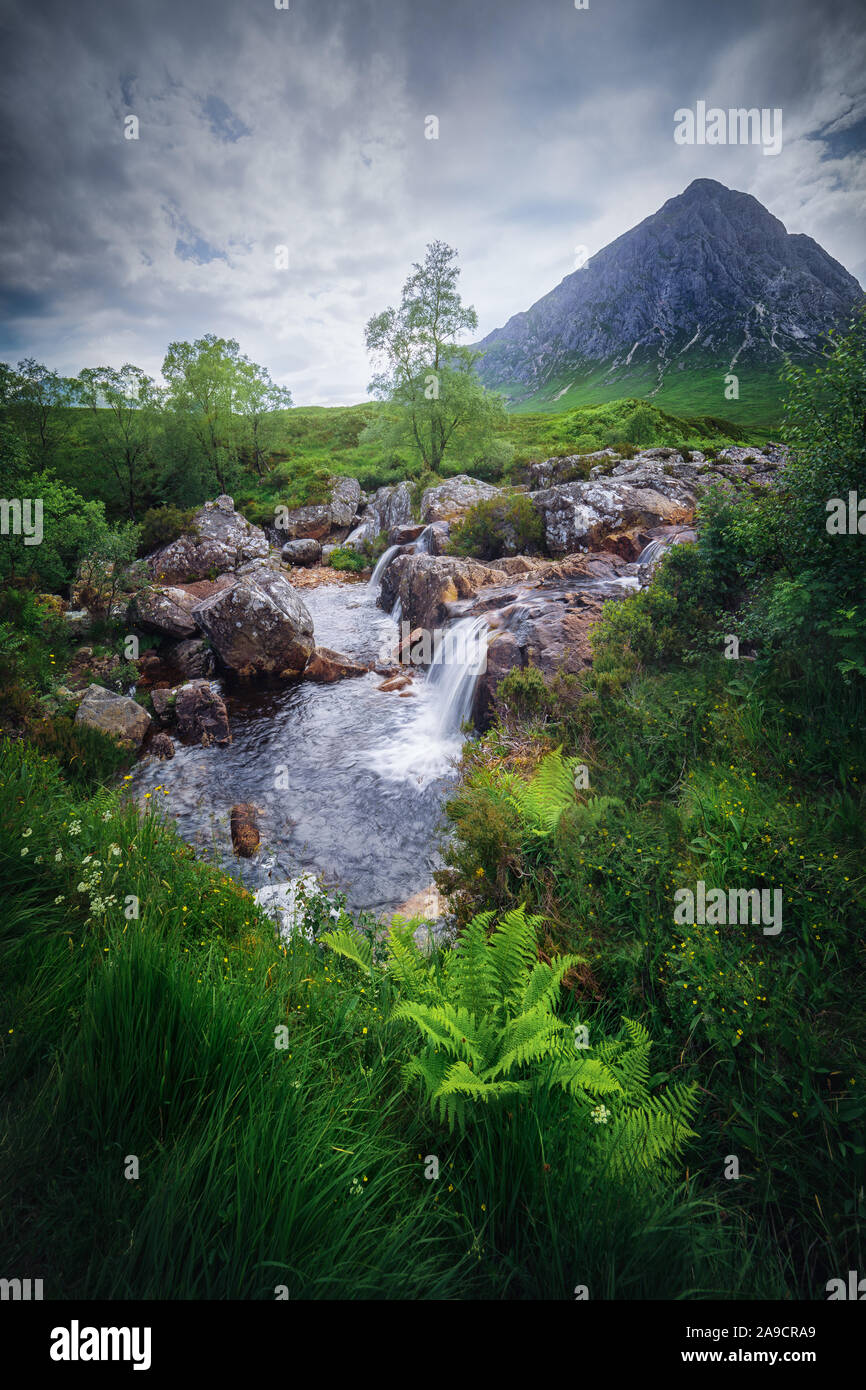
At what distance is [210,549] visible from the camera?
22.0 metres

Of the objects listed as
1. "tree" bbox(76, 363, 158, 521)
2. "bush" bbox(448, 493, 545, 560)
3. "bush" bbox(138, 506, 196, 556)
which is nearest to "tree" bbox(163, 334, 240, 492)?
"tree" bbox(76, 363, 158, 521)

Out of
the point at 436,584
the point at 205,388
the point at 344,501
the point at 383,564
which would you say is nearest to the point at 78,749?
the point at 436,584

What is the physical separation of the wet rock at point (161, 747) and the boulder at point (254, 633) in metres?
4.14

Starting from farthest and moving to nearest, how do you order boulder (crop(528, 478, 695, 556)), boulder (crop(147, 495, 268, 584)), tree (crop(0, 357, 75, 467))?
1. tree (crop(0, 357, 75, 467))
2. boulder (crop(147, 495, 268, 584))
3. boulder (crop(528, 478, 695, 556))

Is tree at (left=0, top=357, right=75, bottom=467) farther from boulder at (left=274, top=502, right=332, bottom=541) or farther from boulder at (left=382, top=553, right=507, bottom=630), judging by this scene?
boulder at (left=382, top=553, right=507, bottom=630)

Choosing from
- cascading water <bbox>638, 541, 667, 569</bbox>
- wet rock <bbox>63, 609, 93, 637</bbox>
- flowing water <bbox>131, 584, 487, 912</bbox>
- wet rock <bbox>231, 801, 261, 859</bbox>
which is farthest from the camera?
wet rock <bbox>63, 609, 93, 637</bbox>

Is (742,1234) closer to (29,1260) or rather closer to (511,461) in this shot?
(29,1260)

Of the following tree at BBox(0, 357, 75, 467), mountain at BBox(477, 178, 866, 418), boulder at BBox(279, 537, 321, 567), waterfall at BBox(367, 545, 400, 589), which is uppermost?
mountain at BBox(477, 178, 866, 418)

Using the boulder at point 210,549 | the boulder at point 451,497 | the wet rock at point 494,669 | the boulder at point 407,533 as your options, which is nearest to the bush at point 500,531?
the boulder at point 451,497

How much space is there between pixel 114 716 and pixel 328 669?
572cm

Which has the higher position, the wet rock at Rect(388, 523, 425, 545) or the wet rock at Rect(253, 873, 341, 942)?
the wet rock at Rect(388, 523, 425, 545)

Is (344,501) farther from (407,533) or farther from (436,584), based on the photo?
(436,584)

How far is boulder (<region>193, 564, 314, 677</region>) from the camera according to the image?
1478 centimetres

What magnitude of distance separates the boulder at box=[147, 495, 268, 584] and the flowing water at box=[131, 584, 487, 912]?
9.20 metres
